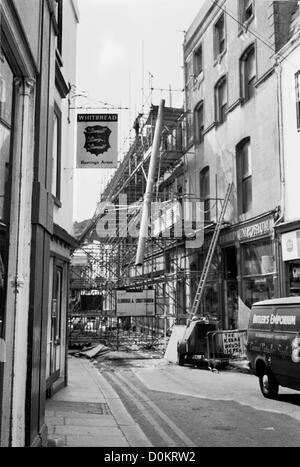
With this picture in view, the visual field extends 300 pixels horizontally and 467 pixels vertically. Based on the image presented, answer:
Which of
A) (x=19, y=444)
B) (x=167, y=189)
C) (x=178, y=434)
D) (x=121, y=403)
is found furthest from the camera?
(x=167, y=189)

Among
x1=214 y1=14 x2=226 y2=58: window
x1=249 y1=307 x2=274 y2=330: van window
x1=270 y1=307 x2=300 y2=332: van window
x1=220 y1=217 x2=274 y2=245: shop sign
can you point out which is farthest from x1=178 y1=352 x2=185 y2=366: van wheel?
x1=214 y1=14 x2=226 y2=58: window

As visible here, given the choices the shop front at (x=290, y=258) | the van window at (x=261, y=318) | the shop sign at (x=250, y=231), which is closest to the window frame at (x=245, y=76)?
the shop sign at (x=250, y=231)

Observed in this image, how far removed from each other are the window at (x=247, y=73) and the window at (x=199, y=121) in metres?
4.41

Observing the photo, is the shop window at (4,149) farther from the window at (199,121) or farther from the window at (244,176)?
the window at (199,121)

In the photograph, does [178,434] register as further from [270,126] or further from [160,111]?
[160,111]

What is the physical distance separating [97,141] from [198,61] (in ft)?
45.5

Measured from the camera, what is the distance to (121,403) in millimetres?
10086

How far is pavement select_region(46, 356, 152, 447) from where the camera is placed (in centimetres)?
692

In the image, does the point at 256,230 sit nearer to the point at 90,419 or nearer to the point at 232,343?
the point at 232,343

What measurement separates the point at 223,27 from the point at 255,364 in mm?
15399

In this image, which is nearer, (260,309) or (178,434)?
(178,434)

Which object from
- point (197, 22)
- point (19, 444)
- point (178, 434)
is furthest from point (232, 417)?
point (197, 22)

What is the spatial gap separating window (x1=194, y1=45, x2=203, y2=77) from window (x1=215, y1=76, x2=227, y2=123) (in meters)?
2.92

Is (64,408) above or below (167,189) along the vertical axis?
below
